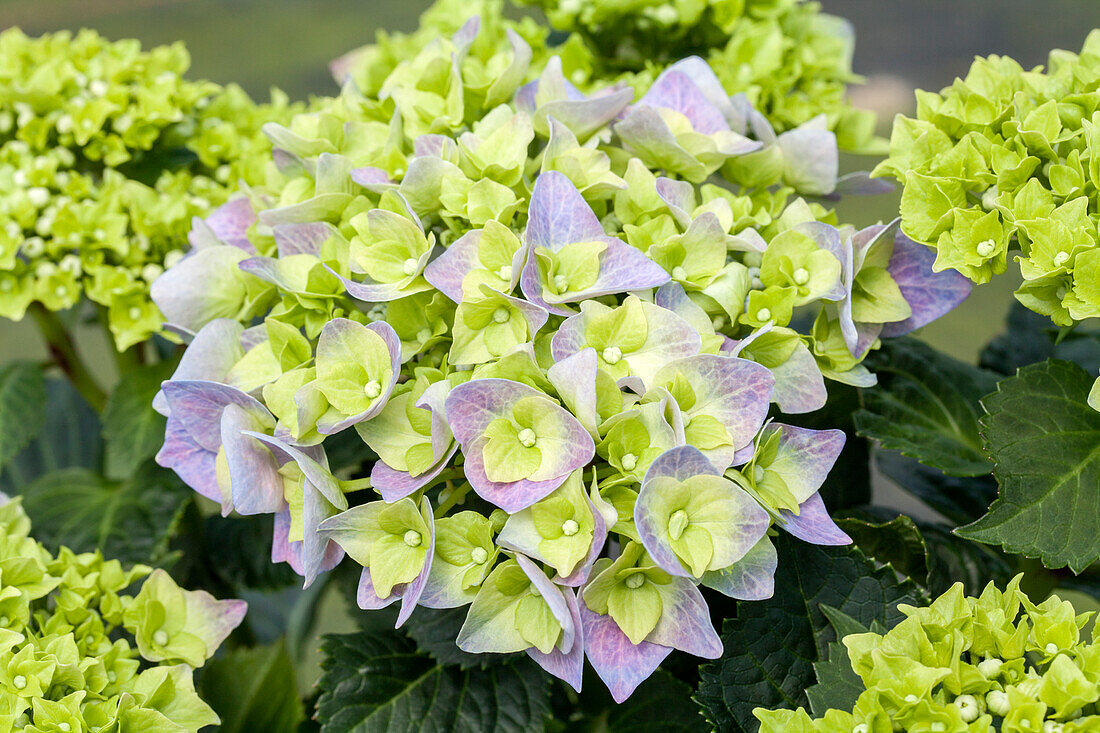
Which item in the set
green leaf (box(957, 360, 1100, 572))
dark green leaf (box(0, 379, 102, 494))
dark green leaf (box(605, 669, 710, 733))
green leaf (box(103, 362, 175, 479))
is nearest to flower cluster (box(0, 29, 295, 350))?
green leaf (box(103, 362, 175, 479))

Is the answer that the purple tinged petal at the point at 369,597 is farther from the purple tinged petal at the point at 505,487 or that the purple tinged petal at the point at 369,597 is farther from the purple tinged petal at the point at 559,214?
the purple tinged petal at the point at 559,214

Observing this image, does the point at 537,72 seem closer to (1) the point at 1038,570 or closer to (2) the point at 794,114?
(2) the point at 794,114

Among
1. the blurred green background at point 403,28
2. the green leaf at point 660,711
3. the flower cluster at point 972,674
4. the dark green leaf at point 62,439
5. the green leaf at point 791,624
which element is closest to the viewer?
the flower cluster at point 972,674

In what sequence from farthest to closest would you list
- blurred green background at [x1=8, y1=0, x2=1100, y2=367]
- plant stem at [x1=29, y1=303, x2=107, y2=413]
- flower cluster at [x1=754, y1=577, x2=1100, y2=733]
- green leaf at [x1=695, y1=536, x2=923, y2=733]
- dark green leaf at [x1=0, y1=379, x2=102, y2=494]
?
blurred green background at [x1=8, y1=0, x2=1100, y2=367], dark green leaf at [x1=0, y1=379, x2=102, y2=494], plant stem at [x1=29, y1=303, x2=107, y2=413], green leaf at [x1=695, y1=536, x2=923, y2=733], flower cluster at [x1=754, y1=577, x2=1100, y2=733]

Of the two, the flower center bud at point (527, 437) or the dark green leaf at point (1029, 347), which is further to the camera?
the dark green leaf at point (1029, 347)

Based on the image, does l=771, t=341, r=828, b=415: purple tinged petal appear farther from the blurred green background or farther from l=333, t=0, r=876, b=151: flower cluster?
the blurred green background

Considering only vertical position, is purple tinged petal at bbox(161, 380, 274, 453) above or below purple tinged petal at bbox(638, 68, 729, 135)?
below

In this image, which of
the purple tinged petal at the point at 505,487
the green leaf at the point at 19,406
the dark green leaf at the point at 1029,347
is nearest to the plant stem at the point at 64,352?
the green leaf at the point at 19,406
